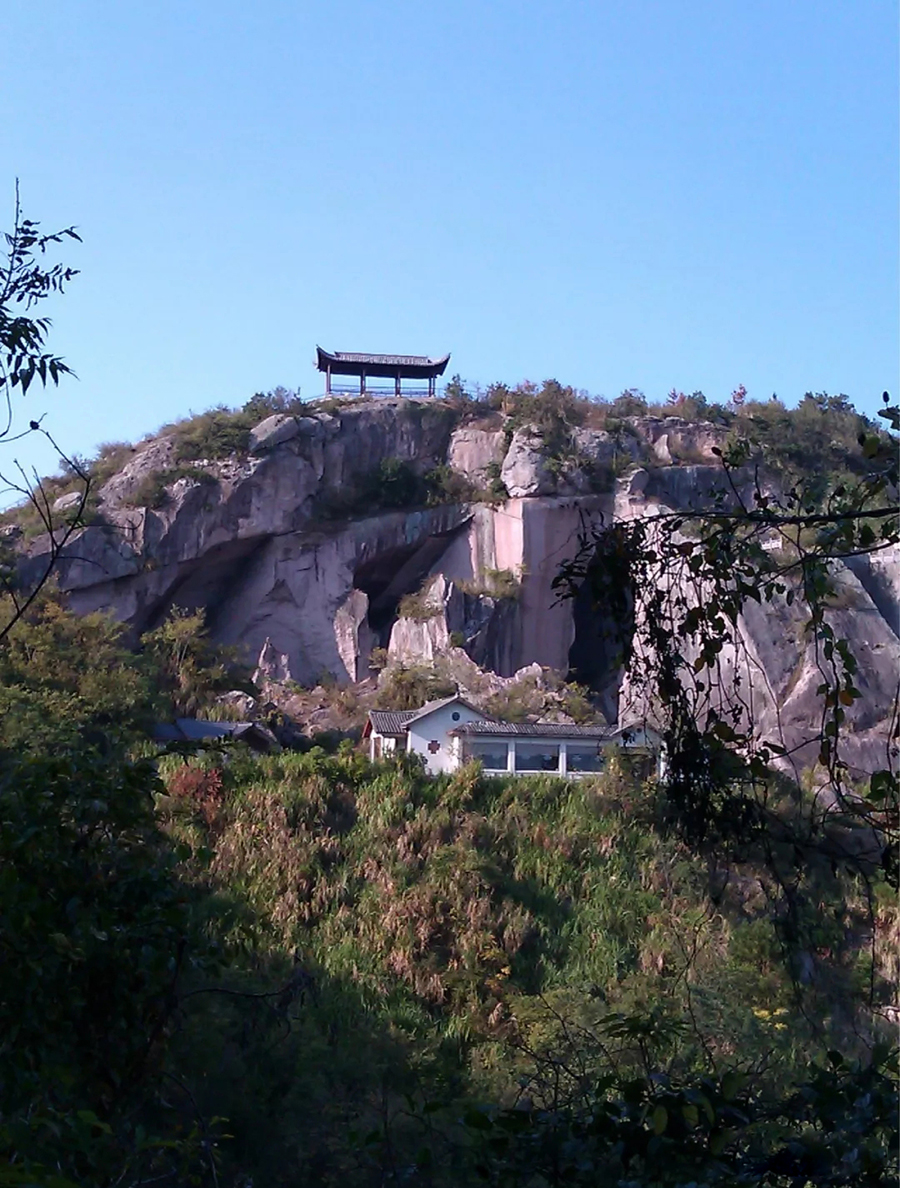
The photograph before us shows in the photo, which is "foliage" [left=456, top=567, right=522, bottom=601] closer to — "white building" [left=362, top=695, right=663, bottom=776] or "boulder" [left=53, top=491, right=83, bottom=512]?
"white building" [left=362, top=695, right=663, bottom=776]

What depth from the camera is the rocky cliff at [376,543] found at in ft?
75.8

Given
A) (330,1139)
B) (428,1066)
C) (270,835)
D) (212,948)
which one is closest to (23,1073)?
(212,948)

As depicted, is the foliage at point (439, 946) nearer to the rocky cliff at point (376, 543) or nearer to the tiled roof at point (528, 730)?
the tiled roof at point (528, 730)

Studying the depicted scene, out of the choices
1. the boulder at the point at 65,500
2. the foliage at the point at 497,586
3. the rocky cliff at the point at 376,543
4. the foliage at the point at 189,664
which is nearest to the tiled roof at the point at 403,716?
the rocky cliff at the point at 376,543

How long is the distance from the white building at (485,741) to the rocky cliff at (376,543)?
3.15 m

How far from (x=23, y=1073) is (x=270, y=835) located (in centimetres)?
1358

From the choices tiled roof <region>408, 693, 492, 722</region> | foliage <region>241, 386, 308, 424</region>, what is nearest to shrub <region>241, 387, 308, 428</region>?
foliage <region>241, 386, 308, 424</region>

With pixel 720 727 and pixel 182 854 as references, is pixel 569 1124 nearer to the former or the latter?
pixel 720 727

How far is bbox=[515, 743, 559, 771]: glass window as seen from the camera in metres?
19.1

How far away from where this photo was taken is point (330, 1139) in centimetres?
949

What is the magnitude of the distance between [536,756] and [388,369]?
11.6 metres

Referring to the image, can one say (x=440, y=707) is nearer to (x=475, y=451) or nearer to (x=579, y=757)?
(x=579, y=757)

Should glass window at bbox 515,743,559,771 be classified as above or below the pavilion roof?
below

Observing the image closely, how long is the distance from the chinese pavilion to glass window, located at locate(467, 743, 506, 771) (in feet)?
34.4
